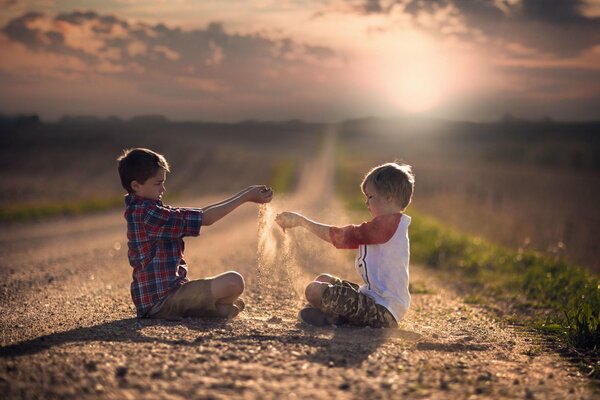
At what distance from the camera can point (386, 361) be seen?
4.16 metres

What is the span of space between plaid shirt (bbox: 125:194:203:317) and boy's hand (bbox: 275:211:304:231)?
0.73 meters

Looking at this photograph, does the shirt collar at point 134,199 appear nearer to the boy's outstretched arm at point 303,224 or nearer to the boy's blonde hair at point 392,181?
the boy's outstretched arm at point 303,224

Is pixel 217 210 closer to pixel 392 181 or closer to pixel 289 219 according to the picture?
pixel 289 219

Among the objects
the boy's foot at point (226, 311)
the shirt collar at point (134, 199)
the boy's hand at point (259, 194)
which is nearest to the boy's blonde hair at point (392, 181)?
the boy's hand at point (259, 194)

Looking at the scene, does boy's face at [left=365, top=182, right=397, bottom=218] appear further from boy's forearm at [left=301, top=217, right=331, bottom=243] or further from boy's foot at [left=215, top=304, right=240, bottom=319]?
boy's foot at [left=215, top=304, right=240, bottom=319]

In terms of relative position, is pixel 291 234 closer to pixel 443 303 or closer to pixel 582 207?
pixel 443 303

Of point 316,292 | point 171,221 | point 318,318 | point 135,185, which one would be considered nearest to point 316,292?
point 316,292

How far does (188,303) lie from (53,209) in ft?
47.9

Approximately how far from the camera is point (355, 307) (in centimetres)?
521

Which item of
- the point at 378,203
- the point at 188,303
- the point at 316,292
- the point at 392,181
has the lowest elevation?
the point at 188,303

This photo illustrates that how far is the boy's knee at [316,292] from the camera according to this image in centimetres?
534

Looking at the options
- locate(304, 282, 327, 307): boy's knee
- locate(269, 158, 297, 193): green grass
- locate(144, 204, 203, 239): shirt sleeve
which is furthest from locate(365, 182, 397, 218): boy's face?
locate(269, 158, 297, 193): green grass

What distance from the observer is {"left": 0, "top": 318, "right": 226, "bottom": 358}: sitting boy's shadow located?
4.23m

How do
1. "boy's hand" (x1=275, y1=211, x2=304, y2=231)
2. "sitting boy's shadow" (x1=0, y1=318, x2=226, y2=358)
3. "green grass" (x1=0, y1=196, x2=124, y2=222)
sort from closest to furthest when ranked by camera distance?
"sitting boy's shadow" (x1=0, y1=318, x2=226, y2=358)
"boy's hand" (x1=275, y1=211, x2=304, y2=231)
"green grass" (x1=0, y1=196, x2=124, y2=222)
